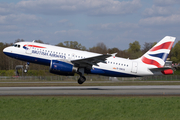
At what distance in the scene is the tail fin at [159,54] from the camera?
3165cm

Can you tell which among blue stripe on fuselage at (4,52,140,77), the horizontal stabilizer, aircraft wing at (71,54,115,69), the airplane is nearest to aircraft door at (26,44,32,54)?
the airplane

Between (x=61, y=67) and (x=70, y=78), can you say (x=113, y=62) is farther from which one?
(x=70, y=78)

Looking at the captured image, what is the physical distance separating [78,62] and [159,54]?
11526 millimetres

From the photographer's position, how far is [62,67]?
1060 inches

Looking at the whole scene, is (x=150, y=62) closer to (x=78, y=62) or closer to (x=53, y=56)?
(x=78, y=62)

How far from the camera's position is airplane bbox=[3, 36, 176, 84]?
1072 inches

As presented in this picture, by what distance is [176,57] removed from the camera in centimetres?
13150
